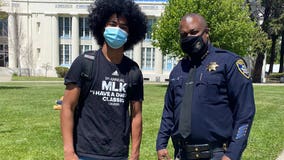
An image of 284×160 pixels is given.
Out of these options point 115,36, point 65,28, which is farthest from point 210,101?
point 65,28

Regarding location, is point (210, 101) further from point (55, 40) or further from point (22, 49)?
point (22, 49)

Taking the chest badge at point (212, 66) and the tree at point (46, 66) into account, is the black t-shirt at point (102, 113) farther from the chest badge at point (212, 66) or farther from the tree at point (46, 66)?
the tree at point (46, 66)

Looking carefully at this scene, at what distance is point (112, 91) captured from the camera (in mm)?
2793

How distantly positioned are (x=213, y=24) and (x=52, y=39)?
2366 centimetres

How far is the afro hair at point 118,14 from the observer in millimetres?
2990

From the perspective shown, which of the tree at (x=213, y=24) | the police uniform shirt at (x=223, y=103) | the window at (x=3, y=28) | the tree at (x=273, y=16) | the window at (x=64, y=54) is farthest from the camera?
the window at (x=3, y=28)

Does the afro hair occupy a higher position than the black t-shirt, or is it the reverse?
the afro hair

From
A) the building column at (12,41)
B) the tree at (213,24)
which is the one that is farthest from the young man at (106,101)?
the building column at (12,41)

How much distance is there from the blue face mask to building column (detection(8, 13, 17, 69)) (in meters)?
42.9

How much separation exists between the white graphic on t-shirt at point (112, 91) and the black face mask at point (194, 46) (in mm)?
586

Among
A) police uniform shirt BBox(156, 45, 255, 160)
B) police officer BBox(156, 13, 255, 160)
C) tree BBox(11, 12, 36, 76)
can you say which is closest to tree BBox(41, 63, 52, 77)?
tree BBox(11, 12, 36, 76)

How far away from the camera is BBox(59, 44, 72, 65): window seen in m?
43.3

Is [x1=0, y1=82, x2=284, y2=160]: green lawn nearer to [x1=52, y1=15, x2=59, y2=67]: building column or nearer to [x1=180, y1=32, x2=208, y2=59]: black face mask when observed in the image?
[x1=180, y1=32, x2=208, y2=59]: black face mask

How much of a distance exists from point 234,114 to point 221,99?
164 millimetres
